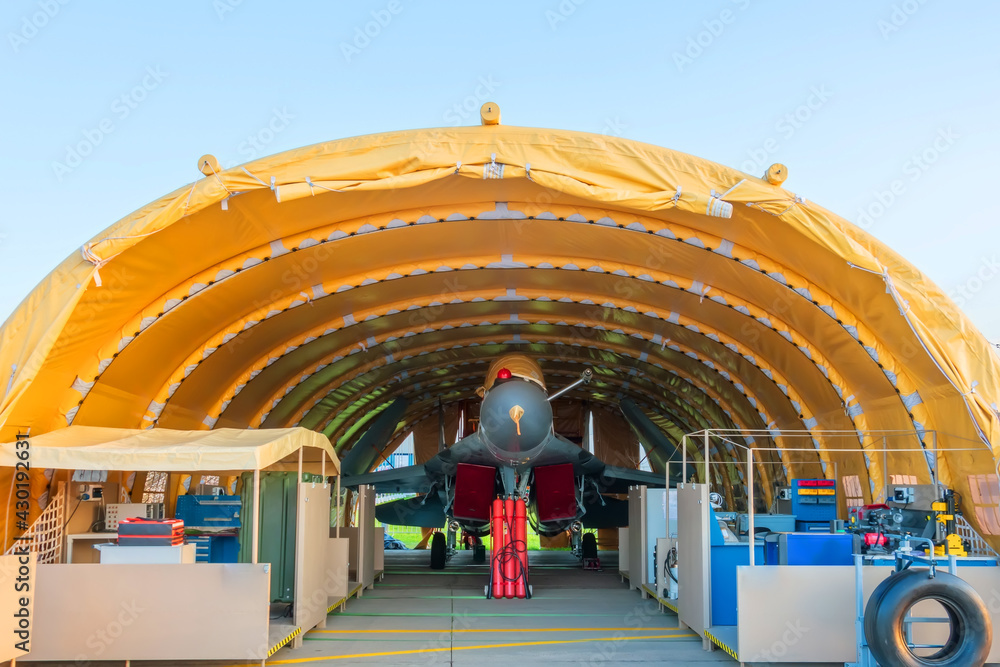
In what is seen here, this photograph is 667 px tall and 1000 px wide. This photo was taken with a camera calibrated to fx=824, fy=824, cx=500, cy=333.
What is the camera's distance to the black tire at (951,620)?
18.8 ft

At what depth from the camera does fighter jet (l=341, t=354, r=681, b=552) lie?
32.8 feet

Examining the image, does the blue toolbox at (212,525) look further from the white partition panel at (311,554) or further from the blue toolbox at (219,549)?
the white partition panel at (311,554)

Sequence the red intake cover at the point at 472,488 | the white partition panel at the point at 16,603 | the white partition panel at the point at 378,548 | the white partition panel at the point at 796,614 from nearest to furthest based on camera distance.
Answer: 1. the white partition panel at the point at 16,603
2. the white partition panel at the point at 796,614
3. the red intake cover at the point at 472,488
4. the white partition panel at the point at 378,548

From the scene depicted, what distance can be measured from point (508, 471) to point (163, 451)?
5585 mm

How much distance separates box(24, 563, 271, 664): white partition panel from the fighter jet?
3910 mm

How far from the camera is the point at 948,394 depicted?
8234 mm

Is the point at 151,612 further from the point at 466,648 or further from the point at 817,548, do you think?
the point at 817,548

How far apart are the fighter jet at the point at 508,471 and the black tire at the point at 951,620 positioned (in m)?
4.77

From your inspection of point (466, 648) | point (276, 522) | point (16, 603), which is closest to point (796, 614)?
point (466, 648)

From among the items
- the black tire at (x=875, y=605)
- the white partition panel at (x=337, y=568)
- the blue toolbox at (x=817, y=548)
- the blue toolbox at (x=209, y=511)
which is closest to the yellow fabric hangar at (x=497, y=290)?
the blue toolbox at (x=209, y=511)

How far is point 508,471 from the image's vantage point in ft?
38.1

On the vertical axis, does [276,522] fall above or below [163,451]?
below

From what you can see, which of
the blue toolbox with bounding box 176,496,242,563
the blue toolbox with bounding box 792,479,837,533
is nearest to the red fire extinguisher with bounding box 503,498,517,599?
the blue toolbox with bounding box 176,496,242,563

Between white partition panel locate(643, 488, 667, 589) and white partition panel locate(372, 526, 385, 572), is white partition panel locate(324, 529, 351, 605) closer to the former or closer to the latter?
white partition panel locate(372, 526, 385, 572)
